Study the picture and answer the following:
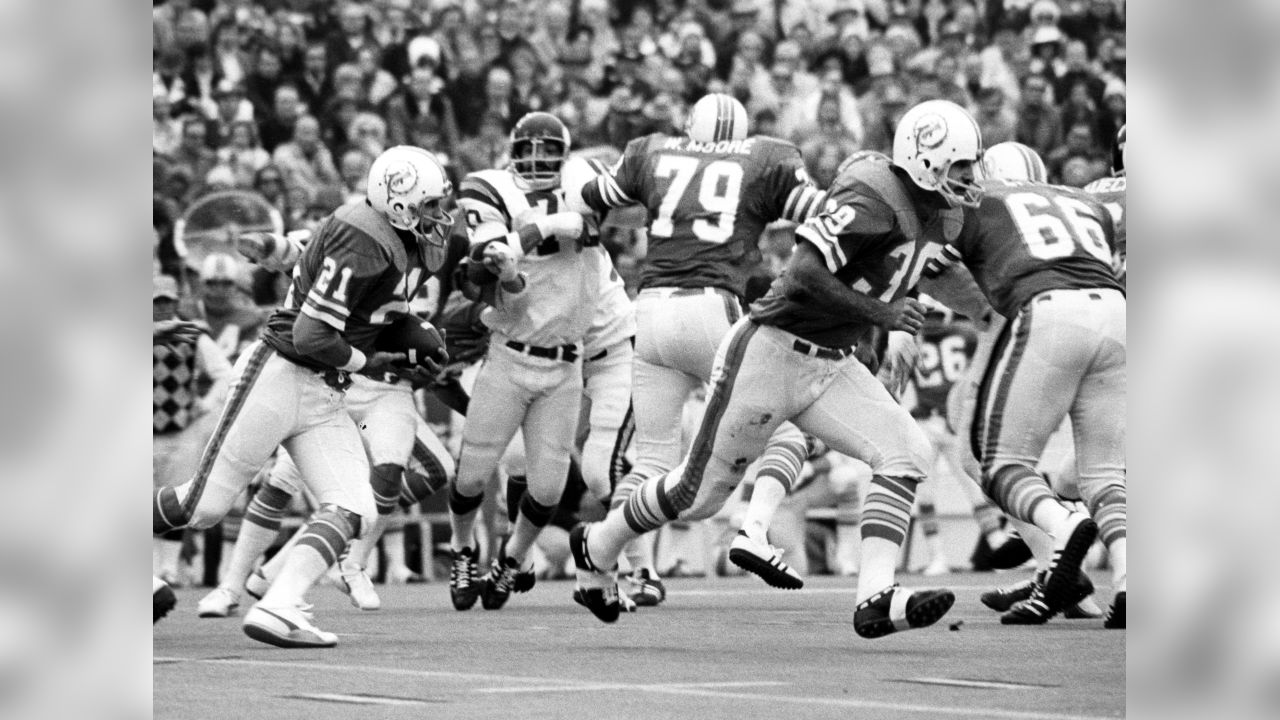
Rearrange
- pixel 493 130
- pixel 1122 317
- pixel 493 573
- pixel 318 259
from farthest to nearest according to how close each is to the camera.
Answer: pixel 493 130 → pixel 493 573 → pixel 1122 317 → pixel 318 259

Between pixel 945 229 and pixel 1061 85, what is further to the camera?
pixel 1061 85

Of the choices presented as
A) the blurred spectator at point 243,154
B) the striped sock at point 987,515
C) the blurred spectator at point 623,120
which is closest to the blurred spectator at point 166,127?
the blurred spectator at point 243,154

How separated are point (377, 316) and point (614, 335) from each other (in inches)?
114

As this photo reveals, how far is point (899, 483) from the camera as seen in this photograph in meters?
6.83

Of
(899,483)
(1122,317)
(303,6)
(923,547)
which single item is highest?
(303,6)

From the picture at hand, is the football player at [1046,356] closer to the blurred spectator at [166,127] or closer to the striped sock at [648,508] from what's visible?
the striped sock at [648,508]

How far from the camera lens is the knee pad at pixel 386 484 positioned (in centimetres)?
959

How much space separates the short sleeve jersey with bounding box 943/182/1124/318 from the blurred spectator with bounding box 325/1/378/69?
879 centimetres

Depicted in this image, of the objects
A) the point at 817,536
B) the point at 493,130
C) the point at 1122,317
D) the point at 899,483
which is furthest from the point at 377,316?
the point at 493,130

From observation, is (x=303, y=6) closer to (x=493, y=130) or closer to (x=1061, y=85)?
(x=493, y=130)

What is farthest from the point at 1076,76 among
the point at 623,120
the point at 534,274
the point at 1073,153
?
the point at 534,274

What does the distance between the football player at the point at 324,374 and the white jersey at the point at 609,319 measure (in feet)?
8.58

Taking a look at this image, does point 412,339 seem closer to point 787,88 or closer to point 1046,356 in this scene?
point 1046,356

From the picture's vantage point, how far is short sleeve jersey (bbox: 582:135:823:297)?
8.87m
